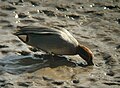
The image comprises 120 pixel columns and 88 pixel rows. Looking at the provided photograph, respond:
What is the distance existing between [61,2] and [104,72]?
393 centimetres

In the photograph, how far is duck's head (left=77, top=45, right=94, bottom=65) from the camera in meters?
7.83

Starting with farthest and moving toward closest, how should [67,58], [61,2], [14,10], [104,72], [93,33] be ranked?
1. [61,2]
2. [14,10]
3. [93,33]
4. [67,58]
5. [104,72]

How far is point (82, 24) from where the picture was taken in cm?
987

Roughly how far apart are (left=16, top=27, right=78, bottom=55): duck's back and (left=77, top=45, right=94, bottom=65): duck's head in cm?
19

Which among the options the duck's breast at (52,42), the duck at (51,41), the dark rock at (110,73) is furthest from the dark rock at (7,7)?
the dark rock at (110,73)

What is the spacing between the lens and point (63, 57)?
819cm

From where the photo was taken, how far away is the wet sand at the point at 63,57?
718 centimetres

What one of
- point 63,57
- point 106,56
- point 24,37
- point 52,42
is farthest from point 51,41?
point 106,56

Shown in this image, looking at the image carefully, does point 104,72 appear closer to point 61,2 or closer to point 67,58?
point 67,58

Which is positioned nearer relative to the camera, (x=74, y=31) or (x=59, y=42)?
(x=59, y=42)

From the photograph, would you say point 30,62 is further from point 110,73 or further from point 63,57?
point 110,73

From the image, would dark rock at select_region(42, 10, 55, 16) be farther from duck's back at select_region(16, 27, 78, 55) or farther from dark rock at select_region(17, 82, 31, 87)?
dark rock at select_region(17, 82, 31, 87)

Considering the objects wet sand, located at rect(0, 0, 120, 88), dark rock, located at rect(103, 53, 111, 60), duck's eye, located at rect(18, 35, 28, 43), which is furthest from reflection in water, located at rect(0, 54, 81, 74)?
dark rock, located at rect(103, 53, 111, 60)

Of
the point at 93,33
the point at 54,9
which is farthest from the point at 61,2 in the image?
the point at 93,33
